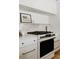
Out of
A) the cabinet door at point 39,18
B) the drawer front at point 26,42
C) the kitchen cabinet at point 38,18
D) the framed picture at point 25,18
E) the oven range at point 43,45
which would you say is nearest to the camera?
the drawer front at point 26,42

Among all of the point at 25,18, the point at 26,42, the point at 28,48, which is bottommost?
the point at 28,48

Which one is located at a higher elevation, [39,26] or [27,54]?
[39,26]

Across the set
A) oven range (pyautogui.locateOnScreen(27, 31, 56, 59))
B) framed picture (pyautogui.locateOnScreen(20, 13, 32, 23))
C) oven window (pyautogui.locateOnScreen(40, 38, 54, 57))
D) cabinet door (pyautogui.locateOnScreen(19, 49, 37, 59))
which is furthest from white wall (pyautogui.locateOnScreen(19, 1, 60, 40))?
cabinet door (pyautogui.locateOnScreen(19, 49, 37, 59))

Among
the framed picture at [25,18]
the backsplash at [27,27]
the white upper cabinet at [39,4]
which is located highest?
the white upper cabinet at [39,4]

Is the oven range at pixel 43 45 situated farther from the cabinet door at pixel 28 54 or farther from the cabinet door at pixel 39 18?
the cabinet door at pixel 39 18

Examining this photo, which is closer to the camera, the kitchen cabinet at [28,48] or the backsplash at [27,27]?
the kitchen cabinet at [28,48]

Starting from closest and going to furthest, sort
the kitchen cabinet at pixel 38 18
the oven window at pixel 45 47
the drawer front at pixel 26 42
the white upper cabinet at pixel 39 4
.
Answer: the drawer front at pixel 26 42
the white upper cabinet at pixel 39 4
the oven window at pixel 45 47
the kitchen cabinet at pixel 38 18

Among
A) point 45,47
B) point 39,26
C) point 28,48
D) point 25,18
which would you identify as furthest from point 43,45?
Answer: point 39,26

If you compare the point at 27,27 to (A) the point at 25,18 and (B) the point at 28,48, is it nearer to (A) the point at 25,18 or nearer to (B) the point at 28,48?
(A) the point at 25,18

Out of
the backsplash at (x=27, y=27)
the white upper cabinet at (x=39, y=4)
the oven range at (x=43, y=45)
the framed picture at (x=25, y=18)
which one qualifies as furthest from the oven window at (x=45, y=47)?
the white upper cabinet at (x=39, y=4)

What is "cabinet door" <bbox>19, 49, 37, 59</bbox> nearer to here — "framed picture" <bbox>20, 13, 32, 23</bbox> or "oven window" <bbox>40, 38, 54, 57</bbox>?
"oven window" <bbox>40, 38, 54, 57</bbox>
